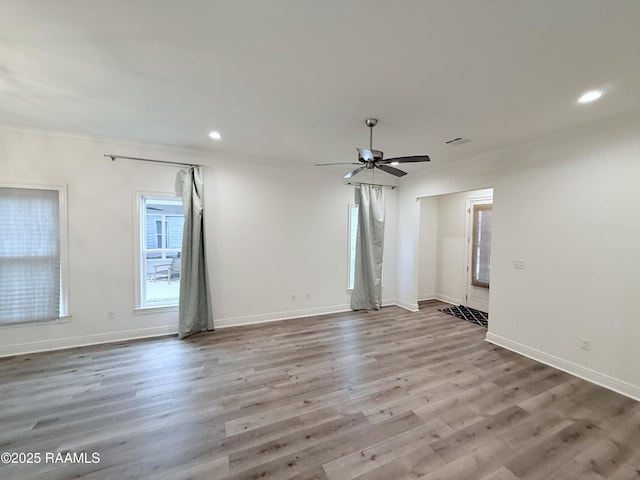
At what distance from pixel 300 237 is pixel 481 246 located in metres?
3.67

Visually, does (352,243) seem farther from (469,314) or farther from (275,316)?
(469,314)

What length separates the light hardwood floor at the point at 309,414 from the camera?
5.96ft

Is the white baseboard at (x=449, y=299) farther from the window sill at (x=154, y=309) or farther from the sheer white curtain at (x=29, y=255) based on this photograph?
the sheer white curtain at (x=29, y=255)

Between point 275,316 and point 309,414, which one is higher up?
point 275,316

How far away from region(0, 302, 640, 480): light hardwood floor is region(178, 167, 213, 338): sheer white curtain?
1.38 feet

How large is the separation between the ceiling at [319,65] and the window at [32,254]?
919 millimetres

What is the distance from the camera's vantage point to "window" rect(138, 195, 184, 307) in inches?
154

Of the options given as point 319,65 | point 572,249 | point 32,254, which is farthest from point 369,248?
point 32,254

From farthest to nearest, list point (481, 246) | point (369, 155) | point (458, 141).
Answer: point (481, 246), point (458, 141), point (369, 155)

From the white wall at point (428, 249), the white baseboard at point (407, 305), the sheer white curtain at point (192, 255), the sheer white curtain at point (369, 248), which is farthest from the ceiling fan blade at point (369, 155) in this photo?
the white wall at point (428, 249)

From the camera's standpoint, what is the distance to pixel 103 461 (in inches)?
72.2

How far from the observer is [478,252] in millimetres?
5488

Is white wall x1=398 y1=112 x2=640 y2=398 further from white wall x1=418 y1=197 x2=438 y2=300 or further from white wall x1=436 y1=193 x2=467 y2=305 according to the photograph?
white wall x1=418 y1=197 x2=438 y2=300

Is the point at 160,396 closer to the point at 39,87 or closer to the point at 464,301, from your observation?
the point at 39,87
